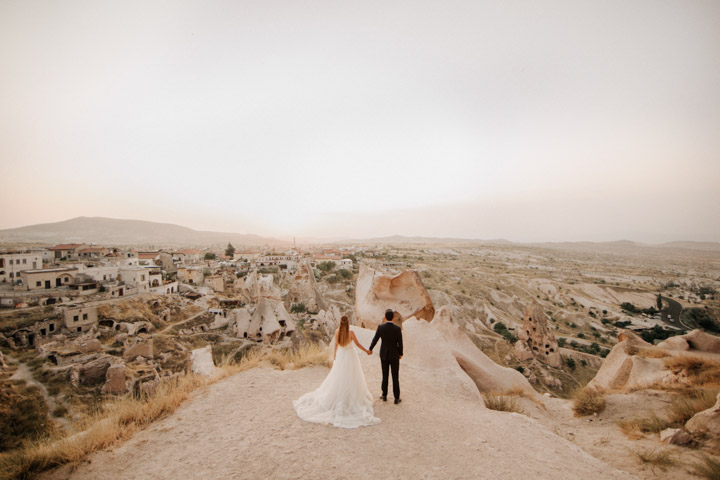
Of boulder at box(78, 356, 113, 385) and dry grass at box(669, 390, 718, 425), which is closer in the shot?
dry grass at box(669, 390, 718, 425)

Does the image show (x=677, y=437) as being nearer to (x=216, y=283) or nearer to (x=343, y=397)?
(x=343, y=397)

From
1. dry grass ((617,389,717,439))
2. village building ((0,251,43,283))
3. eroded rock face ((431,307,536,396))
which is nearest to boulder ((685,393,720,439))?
dry grass ((617,389,717,439))

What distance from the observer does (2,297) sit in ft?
77.7

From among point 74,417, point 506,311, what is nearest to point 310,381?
point 74,417

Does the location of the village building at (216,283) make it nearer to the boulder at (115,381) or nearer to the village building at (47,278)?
the village building at (47,278)

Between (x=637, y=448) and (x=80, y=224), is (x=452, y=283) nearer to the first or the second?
(x=637, y=448)

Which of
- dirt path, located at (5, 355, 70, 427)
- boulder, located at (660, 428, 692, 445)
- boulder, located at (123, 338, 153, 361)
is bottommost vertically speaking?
dirt path, located at (5, 355, 70, 427)

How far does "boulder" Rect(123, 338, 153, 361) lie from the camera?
52.8ft

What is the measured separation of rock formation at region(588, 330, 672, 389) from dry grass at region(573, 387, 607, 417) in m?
0.89

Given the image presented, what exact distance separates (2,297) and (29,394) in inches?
745

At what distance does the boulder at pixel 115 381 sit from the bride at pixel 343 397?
12.8 meters

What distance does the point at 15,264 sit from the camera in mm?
32031

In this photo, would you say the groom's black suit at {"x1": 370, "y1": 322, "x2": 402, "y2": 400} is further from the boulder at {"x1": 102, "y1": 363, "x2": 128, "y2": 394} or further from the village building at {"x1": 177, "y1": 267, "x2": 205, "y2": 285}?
the village building at {"x1": 177, "y1": 267, "x2": 205, "y2": 285}

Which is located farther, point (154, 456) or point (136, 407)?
point (136, 407)
